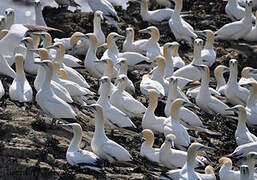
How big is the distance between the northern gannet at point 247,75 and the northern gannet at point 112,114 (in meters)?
4.17

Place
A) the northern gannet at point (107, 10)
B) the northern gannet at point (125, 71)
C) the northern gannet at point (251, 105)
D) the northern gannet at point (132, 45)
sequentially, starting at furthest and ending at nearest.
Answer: the northern gannet at point (107, 10) → the northern gannet at point (132, 45) → the northern gannet at point (125, 71) → the northern gannet at point (251, 105)

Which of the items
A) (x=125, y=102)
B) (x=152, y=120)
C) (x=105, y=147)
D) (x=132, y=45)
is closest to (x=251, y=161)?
(x=152, y=120)

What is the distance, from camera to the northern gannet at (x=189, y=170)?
59.4ft

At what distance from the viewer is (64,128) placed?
19.5 m

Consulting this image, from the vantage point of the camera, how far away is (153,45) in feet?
80.5

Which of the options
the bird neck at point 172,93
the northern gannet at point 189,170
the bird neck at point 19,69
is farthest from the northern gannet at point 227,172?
the bird neck at point 19,69

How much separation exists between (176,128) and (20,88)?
2746 millimetres

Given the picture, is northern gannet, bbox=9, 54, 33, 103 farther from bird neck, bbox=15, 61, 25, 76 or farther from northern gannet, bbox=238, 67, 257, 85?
northern gannet, bbox=238, 67, 257, 85

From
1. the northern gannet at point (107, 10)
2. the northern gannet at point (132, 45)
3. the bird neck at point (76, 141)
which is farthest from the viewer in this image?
the northern gannet at point (107, 10)

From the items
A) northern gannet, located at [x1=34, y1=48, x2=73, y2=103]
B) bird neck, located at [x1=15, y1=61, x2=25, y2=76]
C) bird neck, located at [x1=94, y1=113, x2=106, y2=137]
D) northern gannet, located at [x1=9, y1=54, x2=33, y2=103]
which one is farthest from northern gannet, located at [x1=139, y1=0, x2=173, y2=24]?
bird neck, located at [x1=94, y1=113, x2=106, y2=137]

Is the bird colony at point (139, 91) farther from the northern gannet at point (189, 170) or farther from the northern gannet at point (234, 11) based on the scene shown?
the northern gannet at point (234, 11)

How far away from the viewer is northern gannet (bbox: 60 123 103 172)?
18.0 metres

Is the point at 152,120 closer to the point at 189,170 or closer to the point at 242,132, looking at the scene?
the point at 242,132

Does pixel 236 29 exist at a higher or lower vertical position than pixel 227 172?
higher
